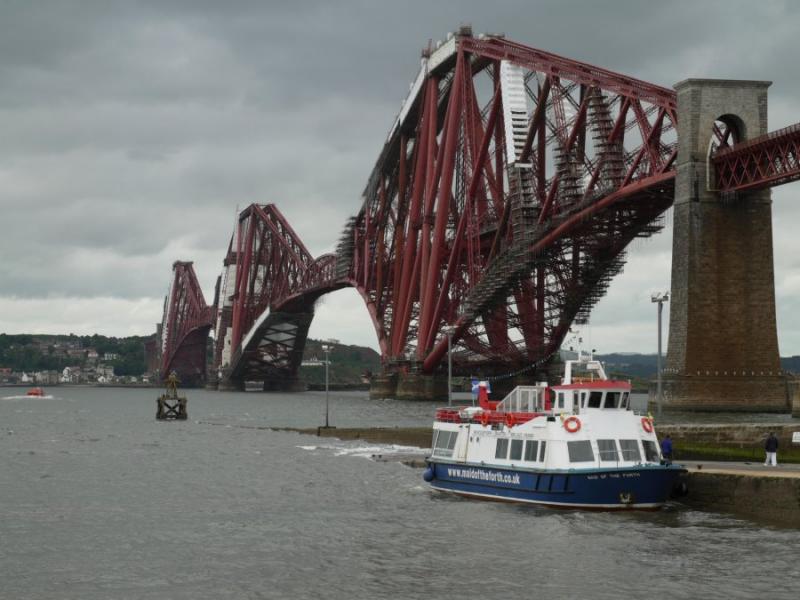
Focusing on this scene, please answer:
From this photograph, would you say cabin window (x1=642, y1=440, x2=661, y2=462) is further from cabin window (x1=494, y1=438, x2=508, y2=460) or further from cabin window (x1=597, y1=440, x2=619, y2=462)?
cabin window (x1=494, y1=438, x2=508, y2=460)

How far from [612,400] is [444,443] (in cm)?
829

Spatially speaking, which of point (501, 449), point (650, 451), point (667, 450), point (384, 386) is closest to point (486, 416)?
A: point (501, 449)

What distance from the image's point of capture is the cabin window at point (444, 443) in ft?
156

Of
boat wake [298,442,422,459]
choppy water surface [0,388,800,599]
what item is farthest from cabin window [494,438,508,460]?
boat wake [298,442,422,459]

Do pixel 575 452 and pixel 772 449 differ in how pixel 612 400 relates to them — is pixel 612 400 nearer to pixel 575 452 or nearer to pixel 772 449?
pixel 575 452

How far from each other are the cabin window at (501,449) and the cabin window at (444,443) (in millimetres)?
3081

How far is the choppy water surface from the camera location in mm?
31562

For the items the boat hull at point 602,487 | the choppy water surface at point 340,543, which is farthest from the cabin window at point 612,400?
the choppy water surface at point 340,543

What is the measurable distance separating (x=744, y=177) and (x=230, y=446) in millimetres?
35755

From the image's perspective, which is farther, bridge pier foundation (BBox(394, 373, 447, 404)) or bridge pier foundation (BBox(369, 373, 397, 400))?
bridge pier foundation (BBox(369, 373, 397, 400))

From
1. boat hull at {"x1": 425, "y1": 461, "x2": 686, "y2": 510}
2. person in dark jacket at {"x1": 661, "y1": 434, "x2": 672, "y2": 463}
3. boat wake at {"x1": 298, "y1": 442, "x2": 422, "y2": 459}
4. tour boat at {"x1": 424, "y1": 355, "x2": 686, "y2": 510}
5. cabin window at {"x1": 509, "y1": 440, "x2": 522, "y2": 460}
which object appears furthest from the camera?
boat wake at {"x1": 298, "y1": 442, "x2": 422, "y2": 459}

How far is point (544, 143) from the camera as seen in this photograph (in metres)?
124

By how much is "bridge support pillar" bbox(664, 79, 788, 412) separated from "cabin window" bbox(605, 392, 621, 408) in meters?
35.2

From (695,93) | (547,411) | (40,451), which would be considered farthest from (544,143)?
(547,411)
